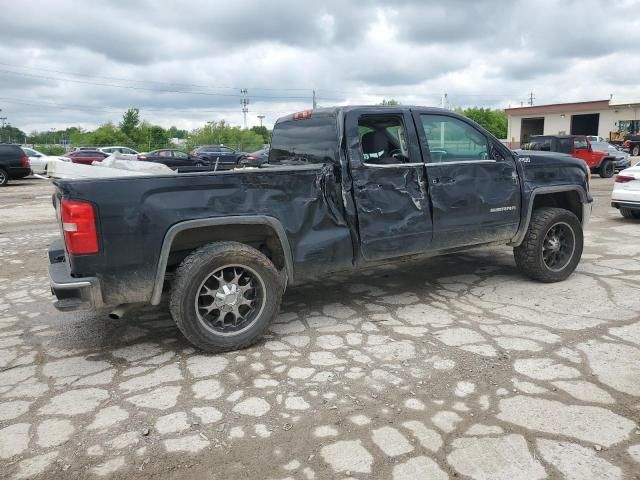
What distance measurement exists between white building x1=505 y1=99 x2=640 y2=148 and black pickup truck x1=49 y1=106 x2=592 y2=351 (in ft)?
137

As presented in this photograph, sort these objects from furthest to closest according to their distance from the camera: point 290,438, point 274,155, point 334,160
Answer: point 274,155 < point 334,160 < point 290,438

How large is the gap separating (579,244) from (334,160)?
3.09 metres

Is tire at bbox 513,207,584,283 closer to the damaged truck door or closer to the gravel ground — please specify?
the gravel ground

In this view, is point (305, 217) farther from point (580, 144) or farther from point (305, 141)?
point (580, 144)

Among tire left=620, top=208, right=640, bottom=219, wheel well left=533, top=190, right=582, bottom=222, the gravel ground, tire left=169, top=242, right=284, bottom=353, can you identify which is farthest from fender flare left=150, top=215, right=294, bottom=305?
tire left=620, top=208, right=640, bottom=219

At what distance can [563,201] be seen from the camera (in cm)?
596

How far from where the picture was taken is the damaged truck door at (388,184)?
4.43m

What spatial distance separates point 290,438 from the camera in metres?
2.85

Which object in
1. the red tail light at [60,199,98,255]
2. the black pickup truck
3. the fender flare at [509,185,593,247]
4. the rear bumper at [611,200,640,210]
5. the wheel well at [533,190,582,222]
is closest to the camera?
the red tail light at [60,199,98,255]

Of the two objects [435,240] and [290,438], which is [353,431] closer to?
[290,438]

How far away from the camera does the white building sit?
4772cm

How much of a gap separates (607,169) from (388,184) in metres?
19.4

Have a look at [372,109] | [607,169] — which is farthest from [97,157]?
[372,109]

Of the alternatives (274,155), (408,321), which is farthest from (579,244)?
(274,155)
